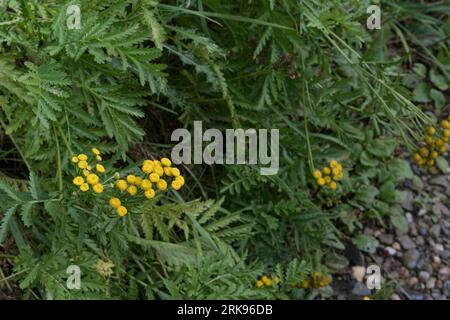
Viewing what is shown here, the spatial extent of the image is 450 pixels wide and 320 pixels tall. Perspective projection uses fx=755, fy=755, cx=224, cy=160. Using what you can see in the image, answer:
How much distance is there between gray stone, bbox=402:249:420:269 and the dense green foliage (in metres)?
0.14

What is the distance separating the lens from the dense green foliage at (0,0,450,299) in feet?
7.22

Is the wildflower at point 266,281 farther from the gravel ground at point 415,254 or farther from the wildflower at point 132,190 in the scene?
the wildflower at point 132,190

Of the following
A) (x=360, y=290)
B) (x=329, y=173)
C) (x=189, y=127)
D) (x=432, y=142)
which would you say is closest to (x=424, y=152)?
(x=432, y=142)

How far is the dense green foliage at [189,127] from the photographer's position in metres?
2.20

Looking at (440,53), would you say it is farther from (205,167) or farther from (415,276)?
(205,167)

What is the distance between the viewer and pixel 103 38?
2148 millimetres

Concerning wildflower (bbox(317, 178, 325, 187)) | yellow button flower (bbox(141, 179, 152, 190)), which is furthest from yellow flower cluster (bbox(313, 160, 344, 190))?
yellow button flower (bbox(141, 179, 152, 190))

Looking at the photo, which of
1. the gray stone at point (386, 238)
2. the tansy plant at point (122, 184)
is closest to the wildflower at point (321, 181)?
the gray stone at point (386, 238)

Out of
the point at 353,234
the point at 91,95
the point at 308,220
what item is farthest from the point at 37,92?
the point at 353,234

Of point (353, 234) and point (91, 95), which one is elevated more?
point (91, 95)

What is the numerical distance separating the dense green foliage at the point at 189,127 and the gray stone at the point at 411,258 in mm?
136

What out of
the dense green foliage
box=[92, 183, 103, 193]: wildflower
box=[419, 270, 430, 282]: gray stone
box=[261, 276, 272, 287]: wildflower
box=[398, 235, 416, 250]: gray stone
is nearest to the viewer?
box=[92, 183, 103, 193]: wildflower

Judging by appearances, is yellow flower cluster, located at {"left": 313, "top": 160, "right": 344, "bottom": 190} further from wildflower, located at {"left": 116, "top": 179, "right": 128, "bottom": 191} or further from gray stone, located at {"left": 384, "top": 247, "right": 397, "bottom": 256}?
wildflower, located at {"left": 116, "top": 179, "right": 128, "bottom": 191}
